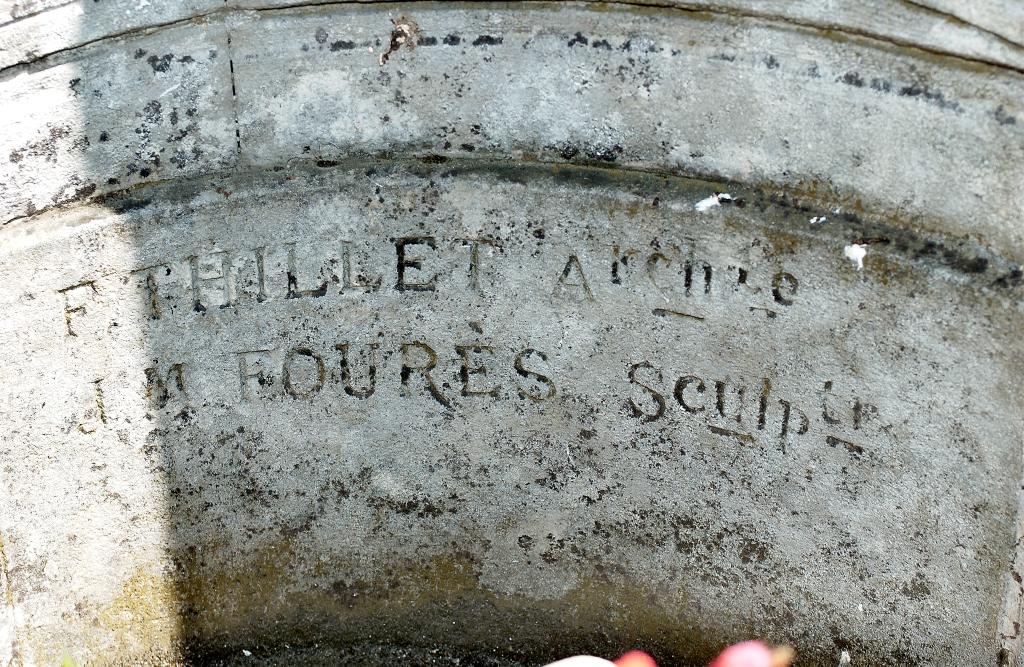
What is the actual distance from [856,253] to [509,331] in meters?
0.73

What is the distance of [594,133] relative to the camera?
2027 mm

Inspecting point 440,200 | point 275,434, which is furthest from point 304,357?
point 440,200

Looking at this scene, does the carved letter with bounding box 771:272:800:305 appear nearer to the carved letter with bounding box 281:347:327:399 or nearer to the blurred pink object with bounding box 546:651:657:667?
the blurred pink object with bounding box 546:651:657:667

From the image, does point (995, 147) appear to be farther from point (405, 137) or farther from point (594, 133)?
point (405, 137)

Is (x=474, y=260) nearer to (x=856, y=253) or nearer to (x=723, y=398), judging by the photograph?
(x=723, y=398)

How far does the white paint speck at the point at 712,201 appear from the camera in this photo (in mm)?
2020

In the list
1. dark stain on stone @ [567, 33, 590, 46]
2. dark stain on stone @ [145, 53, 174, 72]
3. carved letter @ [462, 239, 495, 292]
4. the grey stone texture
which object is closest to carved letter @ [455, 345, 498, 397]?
the grey stone texture

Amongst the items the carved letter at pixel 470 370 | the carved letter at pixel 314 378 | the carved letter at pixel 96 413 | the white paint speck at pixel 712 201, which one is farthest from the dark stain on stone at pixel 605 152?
the carved letter at pixel 96 413

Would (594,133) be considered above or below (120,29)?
below

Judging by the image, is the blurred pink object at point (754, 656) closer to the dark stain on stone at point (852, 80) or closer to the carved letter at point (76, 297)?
the dark stain on stone at point (852, 80)

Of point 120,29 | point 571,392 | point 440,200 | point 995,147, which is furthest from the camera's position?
point 571,392

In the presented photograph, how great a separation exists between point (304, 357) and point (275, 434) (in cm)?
20

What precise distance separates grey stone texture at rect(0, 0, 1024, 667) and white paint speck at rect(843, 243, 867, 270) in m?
0.01

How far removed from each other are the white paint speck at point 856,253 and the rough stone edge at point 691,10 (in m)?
0.37
